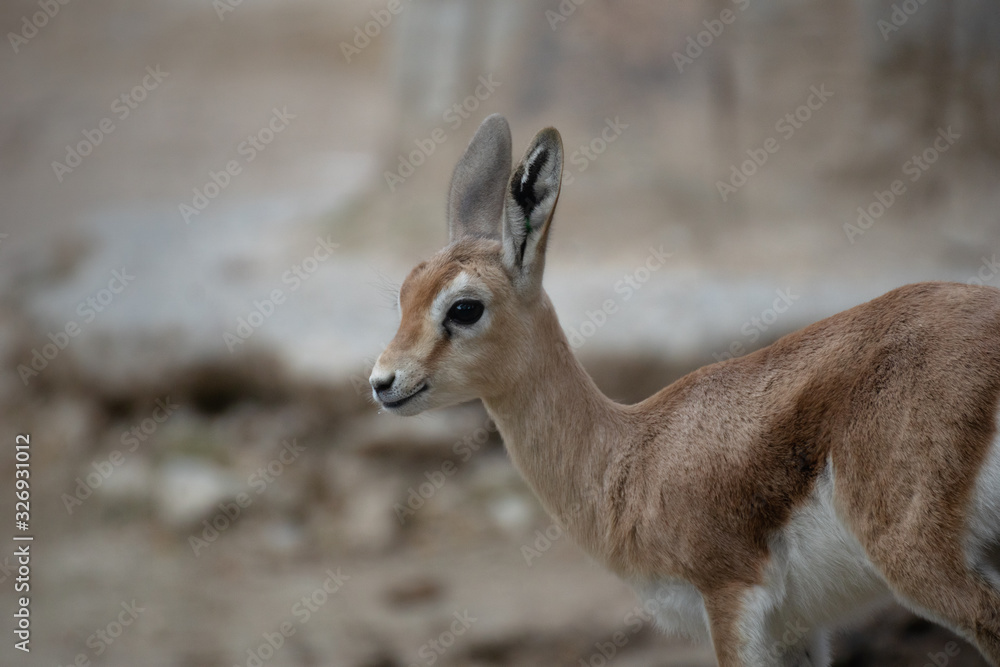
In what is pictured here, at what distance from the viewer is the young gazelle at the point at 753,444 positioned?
254 cm

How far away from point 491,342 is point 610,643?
7.35 ft

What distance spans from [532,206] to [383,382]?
2.42 ft

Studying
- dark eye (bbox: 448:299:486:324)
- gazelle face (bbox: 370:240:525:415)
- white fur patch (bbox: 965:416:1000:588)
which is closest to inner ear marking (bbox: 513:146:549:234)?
gazelle face (bbox: 370:240:525:415)

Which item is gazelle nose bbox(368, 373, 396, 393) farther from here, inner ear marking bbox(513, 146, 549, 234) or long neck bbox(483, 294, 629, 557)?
inner ear marking bbox(513, 146, 549, 234)

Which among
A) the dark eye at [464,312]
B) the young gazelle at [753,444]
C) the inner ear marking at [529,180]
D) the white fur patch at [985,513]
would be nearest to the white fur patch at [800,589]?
the young gazelle at [753,444]

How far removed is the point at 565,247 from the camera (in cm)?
640

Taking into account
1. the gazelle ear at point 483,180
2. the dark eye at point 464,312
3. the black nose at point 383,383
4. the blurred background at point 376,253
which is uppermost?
the gazelle ear at point 483,180

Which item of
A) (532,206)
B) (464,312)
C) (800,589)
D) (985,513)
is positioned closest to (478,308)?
(464,312)

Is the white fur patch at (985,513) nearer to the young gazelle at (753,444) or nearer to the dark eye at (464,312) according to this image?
the young gazelle at (753,444)

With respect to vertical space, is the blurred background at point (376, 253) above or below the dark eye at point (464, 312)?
below

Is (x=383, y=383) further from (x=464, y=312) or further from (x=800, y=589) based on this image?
(x=800, y=589)

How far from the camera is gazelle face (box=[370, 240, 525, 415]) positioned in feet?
9.50

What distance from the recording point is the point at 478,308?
118 inches

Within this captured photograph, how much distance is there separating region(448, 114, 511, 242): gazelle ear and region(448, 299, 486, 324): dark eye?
0.47 meters
